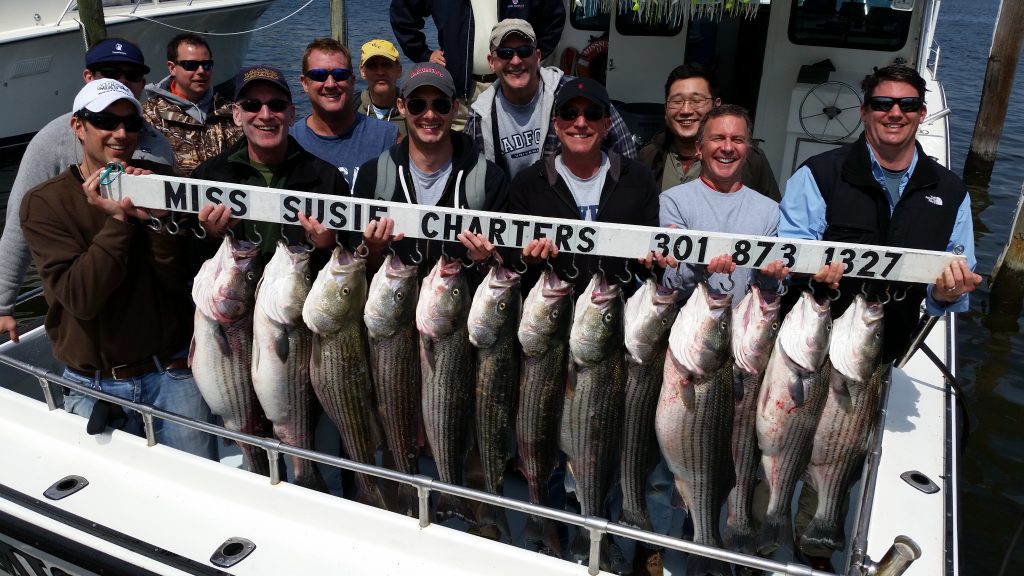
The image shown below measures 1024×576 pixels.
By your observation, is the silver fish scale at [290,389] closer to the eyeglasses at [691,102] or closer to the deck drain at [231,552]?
the deck drain at [231,552]

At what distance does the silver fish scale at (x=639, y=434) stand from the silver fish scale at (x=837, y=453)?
2.13 ft

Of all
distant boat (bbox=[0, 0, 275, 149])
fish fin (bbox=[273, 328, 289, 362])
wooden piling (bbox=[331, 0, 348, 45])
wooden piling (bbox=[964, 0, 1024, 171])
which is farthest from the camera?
distant boat (bbox=[0, 0, 275, 149])

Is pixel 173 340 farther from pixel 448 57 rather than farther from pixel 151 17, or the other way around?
pixel 151 17

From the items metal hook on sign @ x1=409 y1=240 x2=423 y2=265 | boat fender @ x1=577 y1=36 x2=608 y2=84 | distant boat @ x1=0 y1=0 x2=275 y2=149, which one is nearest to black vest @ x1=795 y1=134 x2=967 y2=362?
metal hook on sign @ x1=409 y1=240 x2=423 y2=265

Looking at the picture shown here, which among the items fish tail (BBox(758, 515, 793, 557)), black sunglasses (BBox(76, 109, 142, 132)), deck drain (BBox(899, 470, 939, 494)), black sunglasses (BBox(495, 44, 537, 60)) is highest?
black sunglasses (BBox(495, 44, 537, 60))

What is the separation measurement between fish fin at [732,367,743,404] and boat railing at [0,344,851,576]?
68 cm

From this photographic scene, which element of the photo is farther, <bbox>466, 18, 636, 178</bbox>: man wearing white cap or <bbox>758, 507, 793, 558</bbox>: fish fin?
<bbox>466, 18, 636, 178</bbox>: man wearing white cap

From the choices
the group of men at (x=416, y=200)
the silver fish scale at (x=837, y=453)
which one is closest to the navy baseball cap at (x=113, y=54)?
the group of men at (x=416, y=200)

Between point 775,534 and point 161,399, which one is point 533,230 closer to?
point 775,534

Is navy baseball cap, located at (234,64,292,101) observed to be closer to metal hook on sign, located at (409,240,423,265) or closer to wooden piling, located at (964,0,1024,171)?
metal hook on sign, located at (409,240,423,265)

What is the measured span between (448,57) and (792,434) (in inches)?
156

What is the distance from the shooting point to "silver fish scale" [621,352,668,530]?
9.57 ft

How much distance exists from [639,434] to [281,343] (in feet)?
4.96

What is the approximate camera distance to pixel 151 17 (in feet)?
47.6
